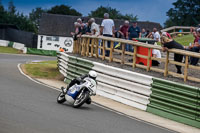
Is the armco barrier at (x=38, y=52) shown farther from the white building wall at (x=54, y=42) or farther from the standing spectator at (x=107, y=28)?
the standing spectator at (x=107, y=28)

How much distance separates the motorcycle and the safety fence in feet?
7.04

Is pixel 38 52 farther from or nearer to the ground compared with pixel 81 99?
nearer to the ground

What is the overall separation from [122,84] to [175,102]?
109 inches

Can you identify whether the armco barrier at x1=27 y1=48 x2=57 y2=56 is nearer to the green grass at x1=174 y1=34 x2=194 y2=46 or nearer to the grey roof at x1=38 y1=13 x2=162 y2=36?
the green grass at x1=174 y1=34 x2=194 y2=46

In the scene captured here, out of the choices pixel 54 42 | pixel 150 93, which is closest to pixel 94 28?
pixel 150 93

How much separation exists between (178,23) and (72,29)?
2987 centimetres

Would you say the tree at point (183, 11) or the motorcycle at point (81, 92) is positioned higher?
the tree at point (183, 11)

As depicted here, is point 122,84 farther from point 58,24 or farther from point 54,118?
point 58,24

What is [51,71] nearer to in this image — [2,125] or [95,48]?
[95,48]

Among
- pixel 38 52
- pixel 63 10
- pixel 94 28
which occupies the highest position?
pixel 63 10

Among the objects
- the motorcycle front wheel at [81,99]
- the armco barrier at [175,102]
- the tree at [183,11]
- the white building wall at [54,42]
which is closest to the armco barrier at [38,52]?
the white building wall at [54,42]

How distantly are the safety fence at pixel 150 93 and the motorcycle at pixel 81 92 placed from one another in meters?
2.15

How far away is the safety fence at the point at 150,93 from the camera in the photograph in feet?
39.4

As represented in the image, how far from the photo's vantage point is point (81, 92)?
11961 millimetres
